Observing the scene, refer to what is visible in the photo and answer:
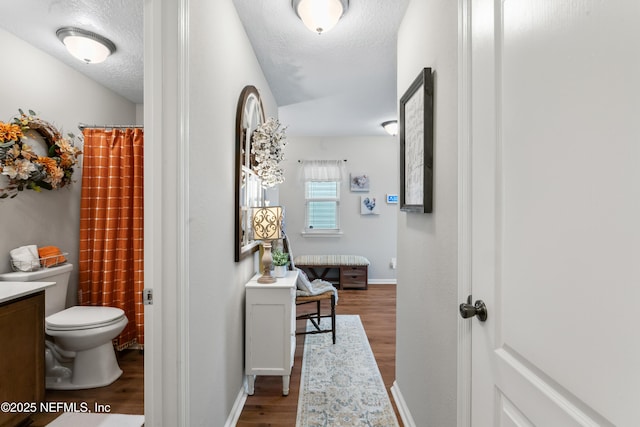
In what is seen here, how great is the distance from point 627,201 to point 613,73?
0.22 meters

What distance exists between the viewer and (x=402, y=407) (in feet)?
6.32

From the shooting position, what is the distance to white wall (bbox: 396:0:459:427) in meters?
1.23

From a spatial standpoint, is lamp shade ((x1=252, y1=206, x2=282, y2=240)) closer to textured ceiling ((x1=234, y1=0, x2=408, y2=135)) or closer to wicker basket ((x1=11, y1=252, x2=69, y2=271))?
textured ceiling ((x1=234, y1=0, x2=408, y2=135))

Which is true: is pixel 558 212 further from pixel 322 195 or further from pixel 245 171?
pixel 322 195

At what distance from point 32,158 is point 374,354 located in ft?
10.2

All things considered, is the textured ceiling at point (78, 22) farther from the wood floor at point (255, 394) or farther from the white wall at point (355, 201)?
the white wall at point (355, 201)

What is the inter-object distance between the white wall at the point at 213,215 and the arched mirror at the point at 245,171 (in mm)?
47

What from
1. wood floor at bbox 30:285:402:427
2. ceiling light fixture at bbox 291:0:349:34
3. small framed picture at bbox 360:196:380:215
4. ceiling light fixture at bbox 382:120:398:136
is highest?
ceiling light fixture at bbox 382:120:398:136

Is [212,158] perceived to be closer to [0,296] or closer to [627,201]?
[0,296]

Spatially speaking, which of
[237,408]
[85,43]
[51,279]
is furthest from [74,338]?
[85,43]

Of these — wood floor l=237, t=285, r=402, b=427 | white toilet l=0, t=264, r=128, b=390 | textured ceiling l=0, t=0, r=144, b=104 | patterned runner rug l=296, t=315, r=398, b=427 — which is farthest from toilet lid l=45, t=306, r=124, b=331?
textured ceiling l=0, t=0, r=144, b=104

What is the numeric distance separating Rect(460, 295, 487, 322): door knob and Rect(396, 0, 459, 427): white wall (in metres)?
0.19

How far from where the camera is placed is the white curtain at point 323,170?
219 inches

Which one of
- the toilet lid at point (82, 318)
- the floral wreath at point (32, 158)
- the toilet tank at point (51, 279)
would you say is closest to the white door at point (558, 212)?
the toilet lid at point (82, 318)
